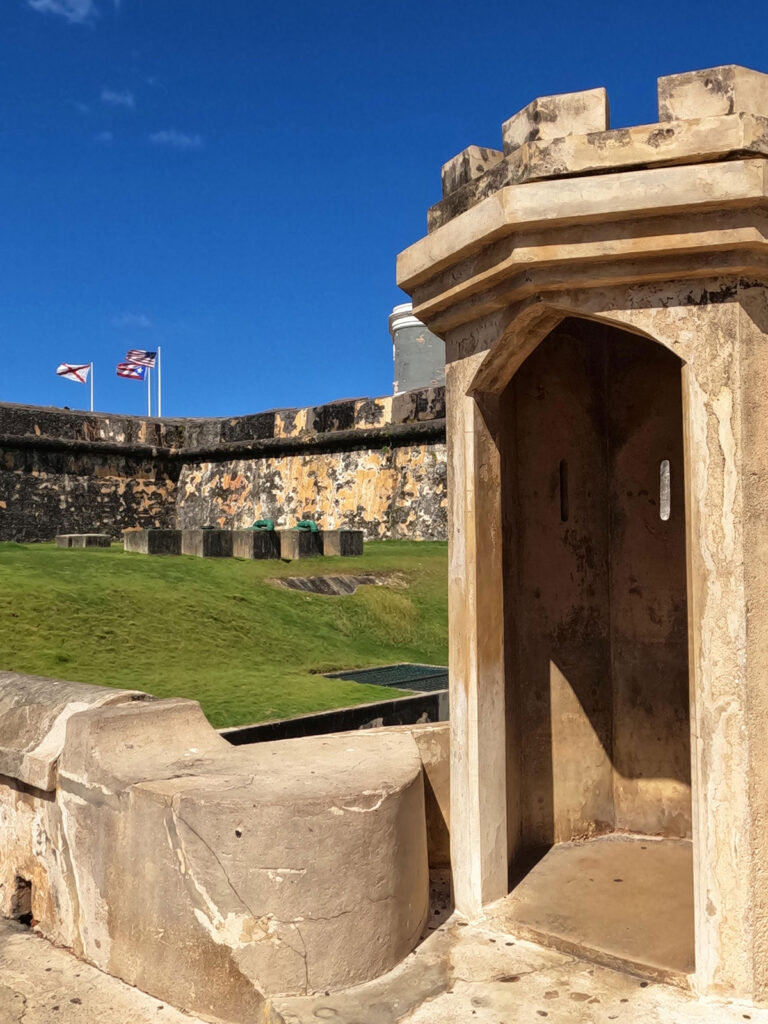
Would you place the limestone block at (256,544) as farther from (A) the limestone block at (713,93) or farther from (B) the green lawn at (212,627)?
(A) the limestone block at (713,93)

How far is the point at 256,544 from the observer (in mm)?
9406

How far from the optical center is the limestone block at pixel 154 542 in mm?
9211

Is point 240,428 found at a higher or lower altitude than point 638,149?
higher

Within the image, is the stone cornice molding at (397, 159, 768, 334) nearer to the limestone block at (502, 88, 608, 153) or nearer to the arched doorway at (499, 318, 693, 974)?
the limestone block at (502, 88, 608, 153)

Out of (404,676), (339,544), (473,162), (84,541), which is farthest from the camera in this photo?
(84,541)

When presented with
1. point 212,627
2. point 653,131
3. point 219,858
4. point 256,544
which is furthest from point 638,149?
point 256,544

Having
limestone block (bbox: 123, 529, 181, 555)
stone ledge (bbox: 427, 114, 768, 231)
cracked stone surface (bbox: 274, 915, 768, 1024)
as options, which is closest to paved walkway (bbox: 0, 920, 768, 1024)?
cracked stone surface (bbox: 274, 915, 768, 1024)

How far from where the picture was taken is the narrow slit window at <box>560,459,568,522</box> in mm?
3756

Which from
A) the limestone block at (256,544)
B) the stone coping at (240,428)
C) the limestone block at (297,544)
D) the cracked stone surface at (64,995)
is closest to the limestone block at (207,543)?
the limestone block at (256,544)

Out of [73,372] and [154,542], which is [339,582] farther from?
[73,372]

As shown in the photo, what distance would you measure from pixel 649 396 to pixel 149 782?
7.95ft

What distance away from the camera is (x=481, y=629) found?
3.06 meters

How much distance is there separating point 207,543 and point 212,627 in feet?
8.75

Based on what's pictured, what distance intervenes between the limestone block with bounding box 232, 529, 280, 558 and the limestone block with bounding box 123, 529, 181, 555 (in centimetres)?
59
